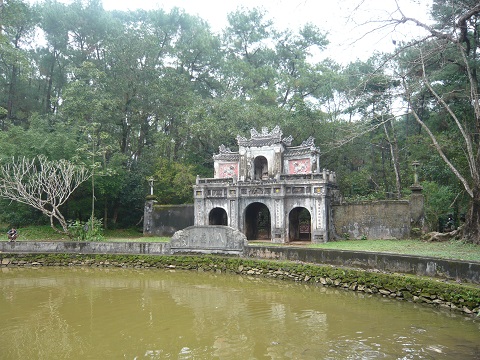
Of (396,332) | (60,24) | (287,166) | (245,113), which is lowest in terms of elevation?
(396,332)

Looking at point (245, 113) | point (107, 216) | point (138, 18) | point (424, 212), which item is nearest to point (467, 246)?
point (424, 212)

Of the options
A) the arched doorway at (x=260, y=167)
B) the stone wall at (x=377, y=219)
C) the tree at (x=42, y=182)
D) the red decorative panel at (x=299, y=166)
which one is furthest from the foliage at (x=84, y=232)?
the red decorative panel at (x=299, y=166)

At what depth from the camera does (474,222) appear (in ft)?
47.3

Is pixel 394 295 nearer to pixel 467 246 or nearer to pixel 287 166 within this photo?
pixel 467 246

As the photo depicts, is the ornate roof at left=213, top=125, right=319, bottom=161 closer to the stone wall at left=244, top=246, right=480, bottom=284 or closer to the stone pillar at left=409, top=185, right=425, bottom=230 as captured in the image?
the stone pillar at left=409, top=185, right=425, bottom=230

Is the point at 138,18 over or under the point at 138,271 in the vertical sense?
over

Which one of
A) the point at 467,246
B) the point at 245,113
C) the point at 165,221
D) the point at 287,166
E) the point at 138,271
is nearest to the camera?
the point at 467,246

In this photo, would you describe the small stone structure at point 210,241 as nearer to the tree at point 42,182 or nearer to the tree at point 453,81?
the tree at point 42,182

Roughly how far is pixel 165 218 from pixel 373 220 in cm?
1194

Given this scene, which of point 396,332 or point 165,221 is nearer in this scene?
point 396,332

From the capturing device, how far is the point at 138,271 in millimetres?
15562

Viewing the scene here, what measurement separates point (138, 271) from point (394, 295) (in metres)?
9.70

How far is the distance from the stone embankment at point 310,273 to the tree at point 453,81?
17.5 feet

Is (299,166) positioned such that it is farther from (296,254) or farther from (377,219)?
(296,254)
